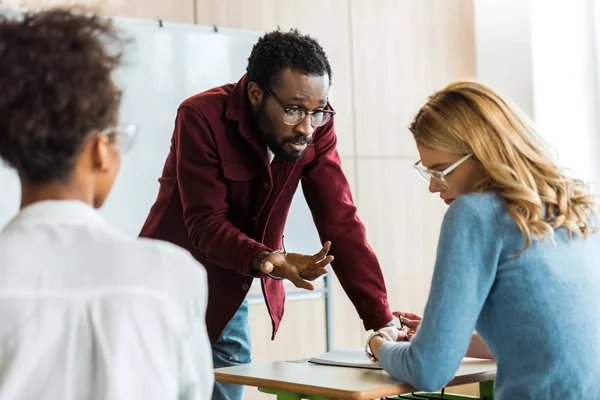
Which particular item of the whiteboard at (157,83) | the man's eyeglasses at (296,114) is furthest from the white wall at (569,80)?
the man's eyeglasses at (296,114)

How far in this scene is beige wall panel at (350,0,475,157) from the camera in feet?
14.0

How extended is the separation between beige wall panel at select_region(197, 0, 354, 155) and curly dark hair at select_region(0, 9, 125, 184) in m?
2.79

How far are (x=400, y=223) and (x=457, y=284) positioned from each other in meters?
2.79

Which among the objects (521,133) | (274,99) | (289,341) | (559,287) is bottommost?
(289,341)

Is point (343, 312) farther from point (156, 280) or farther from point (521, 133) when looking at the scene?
point (156, 280)

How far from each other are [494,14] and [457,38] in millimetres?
235

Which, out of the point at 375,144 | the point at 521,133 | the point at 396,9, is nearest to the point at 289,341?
the point at 375,144

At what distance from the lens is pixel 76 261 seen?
3.17 feet

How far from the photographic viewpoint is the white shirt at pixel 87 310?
0.93m

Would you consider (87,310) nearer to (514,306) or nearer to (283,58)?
(514,306)

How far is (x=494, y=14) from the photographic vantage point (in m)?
4.64

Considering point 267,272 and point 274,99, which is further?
point 274,99

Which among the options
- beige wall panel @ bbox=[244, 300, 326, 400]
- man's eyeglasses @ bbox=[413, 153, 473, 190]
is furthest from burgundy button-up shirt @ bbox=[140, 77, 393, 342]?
beige wall panel @ bbox=[244, 300, 326, 400]

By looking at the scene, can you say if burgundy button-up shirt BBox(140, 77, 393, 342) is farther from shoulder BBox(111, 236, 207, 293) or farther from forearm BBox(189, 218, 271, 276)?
shoulder BBox(111, 236, 207, 293)
